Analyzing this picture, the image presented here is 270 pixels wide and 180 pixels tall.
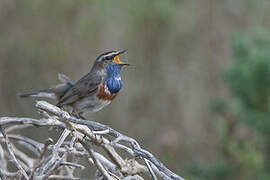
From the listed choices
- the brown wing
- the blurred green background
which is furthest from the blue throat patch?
the blurred green background

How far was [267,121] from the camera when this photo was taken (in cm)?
604

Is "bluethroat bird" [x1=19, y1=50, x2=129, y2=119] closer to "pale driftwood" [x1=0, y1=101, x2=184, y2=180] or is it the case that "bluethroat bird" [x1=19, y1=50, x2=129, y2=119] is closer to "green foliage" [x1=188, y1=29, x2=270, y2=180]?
"green foliage" [x1=188, y1=29, x2=270, y2=180]

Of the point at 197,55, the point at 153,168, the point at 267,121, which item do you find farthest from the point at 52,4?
the point at 153,168

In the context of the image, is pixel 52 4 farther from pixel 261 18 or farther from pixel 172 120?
pixel 261 18

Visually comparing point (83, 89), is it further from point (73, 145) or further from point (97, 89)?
point (73, 145)

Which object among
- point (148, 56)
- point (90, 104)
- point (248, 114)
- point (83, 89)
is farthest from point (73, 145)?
point (148, 56)

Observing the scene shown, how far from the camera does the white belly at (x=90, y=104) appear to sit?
16.5ft

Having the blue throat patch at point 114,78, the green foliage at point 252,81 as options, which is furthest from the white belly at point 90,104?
the green foliage at point 252,81

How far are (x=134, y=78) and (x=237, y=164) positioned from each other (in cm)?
276

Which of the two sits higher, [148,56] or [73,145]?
[148,56]

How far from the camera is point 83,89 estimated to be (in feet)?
17.2

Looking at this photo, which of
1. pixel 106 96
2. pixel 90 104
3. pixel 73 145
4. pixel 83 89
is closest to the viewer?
pixel 73 145

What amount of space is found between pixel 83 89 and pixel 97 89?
16cm

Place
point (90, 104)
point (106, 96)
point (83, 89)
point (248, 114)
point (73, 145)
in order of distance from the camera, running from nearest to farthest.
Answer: point (73, 145)
point (106, 96)
point (90, 104)
point (83, 89)
point (248, 114)
